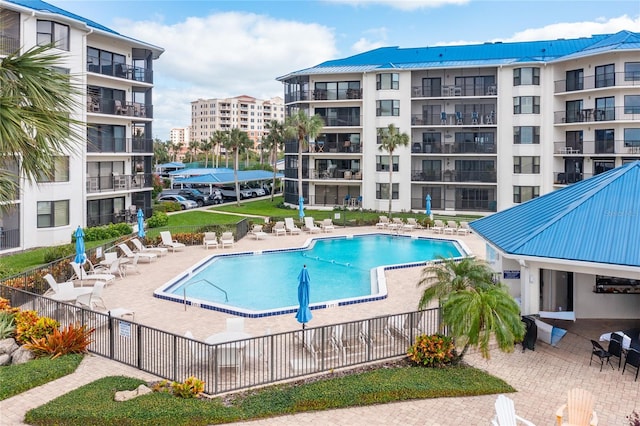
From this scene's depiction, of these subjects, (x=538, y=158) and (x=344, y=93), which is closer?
(x=538, y=158)

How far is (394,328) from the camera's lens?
574 inches

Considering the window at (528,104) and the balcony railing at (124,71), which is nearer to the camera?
the balcony railing at (124,71)

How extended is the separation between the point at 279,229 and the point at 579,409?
28.0m

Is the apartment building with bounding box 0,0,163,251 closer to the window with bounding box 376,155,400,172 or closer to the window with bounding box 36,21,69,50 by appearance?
the window with bounding box 36,21,69,50

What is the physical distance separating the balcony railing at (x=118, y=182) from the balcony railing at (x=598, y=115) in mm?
33495

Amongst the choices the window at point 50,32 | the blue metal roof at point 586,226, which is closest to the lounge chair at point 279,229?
the window at point 50,32

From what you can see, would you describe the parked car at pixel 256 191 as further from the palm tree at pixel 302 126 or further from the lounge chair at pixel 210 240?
the lounge chair at pixel 210 240

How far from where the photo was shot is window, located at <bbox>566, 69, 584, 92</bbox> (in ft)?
144

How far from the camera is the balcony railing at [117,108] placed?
36.8 metres

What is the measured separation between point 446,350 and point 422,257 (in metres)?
17.2

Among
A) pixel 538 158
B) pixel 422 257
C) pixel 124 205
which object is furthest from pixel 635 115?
pixel 124 205

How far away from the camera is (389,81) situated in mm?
49250

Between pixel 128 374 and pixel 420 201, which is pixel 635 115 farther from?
pixel 128 374

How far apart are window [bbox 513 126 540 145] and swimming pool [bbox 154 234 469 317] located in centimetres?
1727
